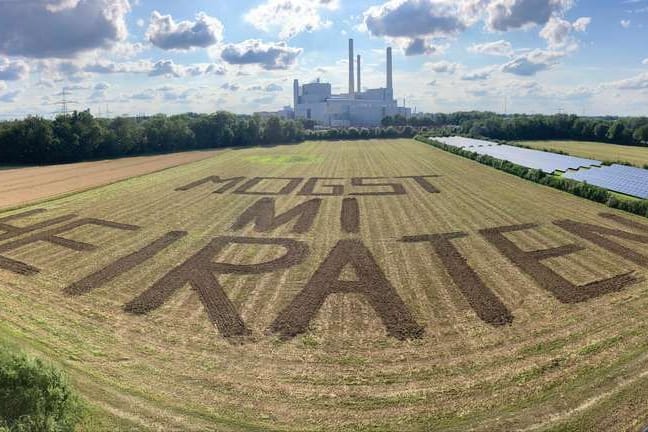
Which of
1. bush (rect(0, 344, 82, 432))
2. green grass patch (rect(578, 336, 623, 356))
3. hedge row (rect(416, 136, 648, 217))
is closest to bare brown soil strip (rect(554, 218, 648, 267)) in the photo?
hedge row (rect(416, 136, 648, 217))

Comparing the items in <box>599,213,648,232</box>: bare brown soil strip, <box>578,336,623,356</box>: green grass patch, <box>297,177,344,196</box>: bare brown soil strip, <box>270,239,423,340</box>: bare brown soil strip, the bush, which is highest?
<box>297,177,344,196</box>: bare brown soil strip

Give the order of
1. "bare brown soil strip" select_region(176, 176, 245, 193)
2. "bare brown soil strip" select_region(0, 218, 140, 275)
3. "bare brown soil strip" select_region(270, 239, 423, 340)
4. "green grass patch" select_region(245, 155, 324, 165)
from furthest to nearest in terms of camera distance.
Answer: "green grass patch" select_region(245, 155, 324, 165), "bare brown soil strip" select_region(176, 176, 245, 193), "bare brown soil strip" select_region(0, 218, 140, 275), "bare brown soil strip" select_region(270, 239, 423, 340)

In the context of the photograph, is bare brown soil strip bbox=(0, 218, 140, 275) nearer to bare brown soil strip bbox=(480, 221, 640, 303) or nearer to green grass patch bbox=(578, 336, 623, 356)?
bare brown soil strip bbox=(480, 221, 640, 303)

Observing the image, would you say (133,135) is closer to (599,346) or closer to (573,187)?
(573,187)

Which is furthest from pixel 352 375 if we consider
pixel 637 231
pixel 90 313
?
pixel 637 231

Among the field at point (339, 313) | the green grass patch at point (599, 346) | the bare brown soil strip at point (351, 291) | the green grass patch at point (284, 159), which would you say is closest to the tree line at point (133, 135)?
the green grass patch at point (284, 159)
